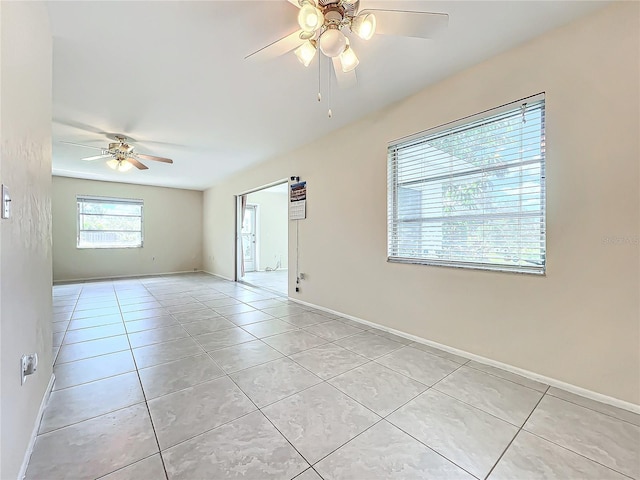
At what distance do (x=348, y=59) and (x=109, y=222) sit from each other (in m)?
7.54

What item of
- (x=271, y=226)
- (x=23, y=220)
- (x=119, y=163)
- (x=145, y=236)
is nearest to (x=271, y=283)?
(x=271, y=226)

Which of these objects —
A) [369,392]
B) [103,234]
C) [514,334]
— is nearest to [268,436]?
[369,392]

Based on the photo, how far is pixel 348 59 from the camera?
1.77 meters

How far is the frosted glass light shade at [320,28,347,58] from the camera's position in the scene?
5.01 feet

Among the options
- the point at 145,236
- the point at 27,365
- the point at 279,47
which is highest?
the point at 279,47

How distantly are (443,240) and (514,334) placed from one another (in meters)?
0.92

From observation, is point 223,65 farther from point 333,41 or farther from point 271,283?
point 271,283

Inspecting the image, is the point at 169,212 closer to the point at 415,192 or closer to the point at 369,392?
the point at 415,192

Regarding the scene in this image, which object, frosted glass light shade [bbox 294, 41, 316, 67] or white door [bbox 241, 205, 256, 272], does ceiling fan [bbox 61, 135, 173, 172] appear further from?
white door [bbox 241, 205, 256, 272]

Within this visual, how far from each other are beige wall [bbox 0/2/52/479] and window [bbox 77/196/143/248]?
240 inches

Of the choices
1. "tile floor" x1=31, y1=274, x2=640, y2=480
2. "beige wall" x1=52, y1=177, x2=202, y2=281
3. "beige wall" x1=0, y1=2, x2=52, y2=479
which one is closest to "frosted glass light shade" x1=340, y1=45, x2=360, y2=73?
"beige wall" x1=0, y1=2, x2=52, y2=479

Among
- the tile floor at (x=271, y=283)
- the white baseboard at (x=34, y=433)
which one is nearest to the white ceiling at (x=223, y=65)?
the white baseboard at (x=34, y=433)

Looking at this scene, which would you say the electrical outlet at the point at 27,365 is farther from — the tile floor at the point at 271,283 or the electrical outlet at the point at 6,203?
the tile floor at the point at 271,283

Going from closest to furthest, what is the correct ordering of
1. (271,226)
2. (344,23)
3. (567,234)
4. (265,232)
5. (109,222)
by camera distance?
(344,23)
(567,234)
(109,222)
(265,232)
(271,226)
